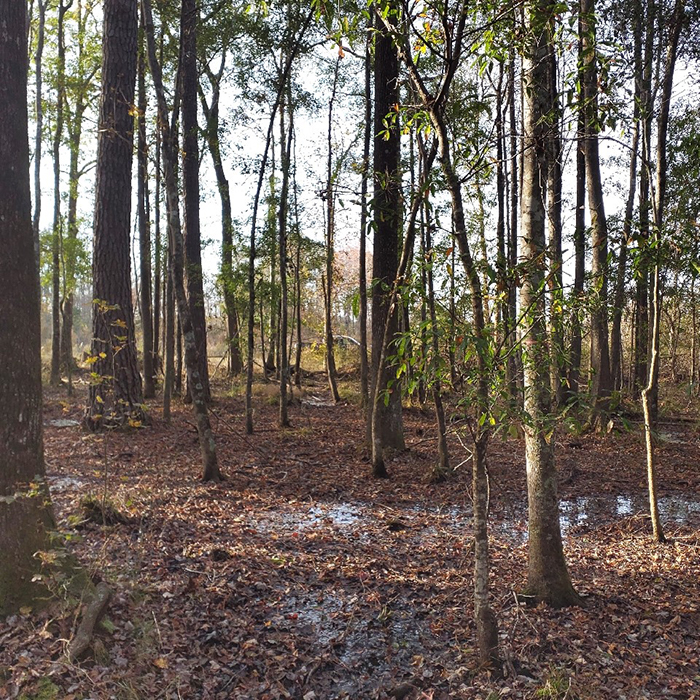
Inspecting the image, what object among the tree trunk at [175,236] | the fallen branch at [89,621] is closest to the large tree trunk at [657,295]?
the fallen branch at [89,621]

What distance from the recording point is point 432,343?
11.3 ft

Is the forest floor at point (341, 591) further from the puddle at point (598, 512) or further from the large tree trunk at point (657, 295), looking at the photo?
the large tree trunk at point (657, 295)

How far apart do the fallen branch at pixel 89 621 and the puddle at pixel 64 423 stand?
25.7 ft

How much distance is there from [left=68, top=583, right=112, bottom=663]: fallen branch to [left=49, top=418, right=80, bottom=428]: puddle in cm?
785

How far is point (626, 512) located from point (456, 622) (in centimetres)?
428

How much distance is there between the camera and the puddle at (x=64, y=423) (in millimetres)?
10969

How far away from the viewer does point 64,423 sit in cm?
1119

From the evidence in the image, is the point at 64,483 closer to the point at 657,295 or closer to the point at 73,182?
the point at 657,295

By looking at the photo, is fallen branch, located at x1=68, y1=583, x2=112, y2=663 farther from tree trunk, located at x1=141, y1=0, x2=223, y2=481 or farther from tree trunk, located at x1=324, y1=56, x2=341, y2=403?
tree trunk, located at x1=324, y1=56, x2=341, y2=403

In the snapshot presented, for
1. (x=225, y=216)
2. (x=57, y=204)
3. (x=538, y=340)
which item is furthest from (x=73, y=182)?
(x=538, y=340)

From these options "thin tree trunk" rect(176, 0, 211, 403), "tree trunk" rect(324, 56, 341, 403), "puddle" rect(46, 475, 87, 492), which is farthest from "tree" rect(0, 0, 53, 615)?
"tree trunk" rect(324, 56, 341, 403)

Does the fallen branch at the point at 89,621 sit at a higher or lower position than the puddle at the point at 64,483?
lower

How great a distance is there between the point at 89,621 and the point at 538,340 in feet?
11.5

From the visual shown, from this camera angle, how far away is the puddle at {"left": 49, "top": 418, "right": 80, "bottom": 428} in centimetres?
1097
